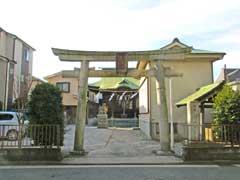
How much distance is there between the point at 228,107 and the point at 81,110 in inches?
248

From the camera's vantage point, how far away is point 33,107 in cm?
1212

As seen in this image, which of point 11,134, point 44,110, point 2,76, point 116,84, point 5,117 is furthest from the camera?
point 116,84

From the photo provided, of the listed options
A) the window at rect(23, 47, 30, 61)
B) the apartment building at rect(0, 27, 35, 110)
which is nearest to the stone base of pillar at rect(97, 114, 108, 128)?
the apartment building at rect(0, 27, 35, 110)

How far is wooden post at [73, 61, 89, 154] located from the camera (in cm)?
1298

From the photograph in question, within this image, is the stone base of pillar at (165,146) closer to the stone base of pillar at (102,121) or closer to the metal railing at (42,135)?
the metal railing at (42,135)

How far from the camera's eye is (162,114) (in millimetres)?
13234

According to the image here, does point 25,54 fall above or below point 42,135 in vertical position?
above

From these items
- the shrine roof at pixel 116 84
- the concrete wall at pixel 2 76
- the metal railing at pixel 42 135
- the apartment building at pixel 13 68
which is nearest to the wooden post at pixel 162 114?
the metal railing at pixel 42 135

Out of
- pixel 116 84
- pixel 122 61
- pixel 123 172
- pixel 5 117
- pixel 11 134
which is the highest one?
pixel 116 84

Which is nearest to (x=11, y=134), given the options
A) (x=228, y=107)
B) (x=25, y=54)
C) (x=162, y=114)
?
(x=162, y=114)

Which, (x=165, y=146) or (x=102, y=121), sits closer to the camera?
(x=165, y=146)

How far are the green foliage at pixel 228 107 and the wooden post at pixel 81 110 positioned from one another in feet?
19.0

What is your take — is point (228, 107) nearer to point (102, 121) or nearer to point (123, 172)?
point (123, 172)

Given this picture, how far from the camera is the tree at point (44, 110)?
38.7 feet
